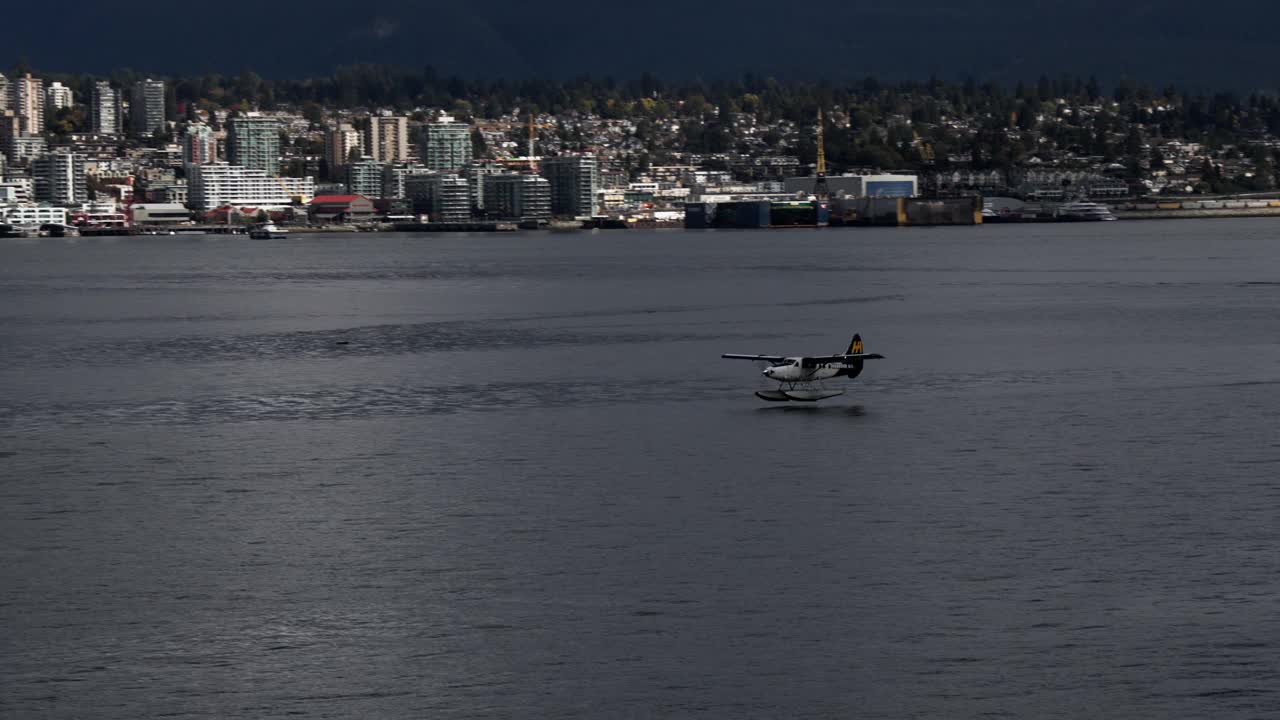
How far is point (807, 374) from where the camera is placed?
42094 millimetres

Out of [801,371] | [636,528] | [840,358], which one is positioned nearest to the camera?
[636,528]

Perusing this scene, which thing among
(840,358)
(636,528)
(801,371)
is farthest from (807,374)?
(636,528)

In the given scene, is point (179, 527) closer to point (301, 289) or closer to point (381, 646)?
point (381, 646)

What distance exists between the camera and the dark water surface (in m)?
19.3

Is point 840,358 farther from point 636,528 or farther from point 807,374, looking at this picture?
point 636,528

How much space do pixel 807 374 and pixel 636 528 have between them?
16362 millimetres

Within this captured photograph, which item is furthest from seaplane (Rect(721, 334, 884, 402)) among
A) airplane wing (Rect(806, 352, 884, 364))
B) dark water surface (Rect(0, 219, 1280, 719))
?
dark water surface (Rect(0, 219, 1280, 719))

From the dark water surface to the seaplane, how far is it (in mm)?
741

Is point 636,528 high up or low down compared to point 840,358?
down

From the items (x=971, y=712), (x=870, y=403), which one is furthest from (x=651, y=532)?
(x=870, y=403)

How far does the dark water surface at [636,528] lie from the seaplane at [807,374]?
0.74 meters

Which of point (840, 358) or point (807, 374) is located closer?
point (807, 374)

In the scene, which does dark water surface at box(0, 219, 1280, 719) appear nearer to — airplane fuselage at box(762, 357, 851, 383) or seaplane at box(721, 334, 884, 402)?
seaplane at box(721, 334, 884, 402)

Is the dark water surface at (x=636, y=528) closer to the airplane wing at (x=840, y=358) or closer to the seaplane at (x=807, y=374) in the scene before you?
the seaplane at (x=807, y=374)
